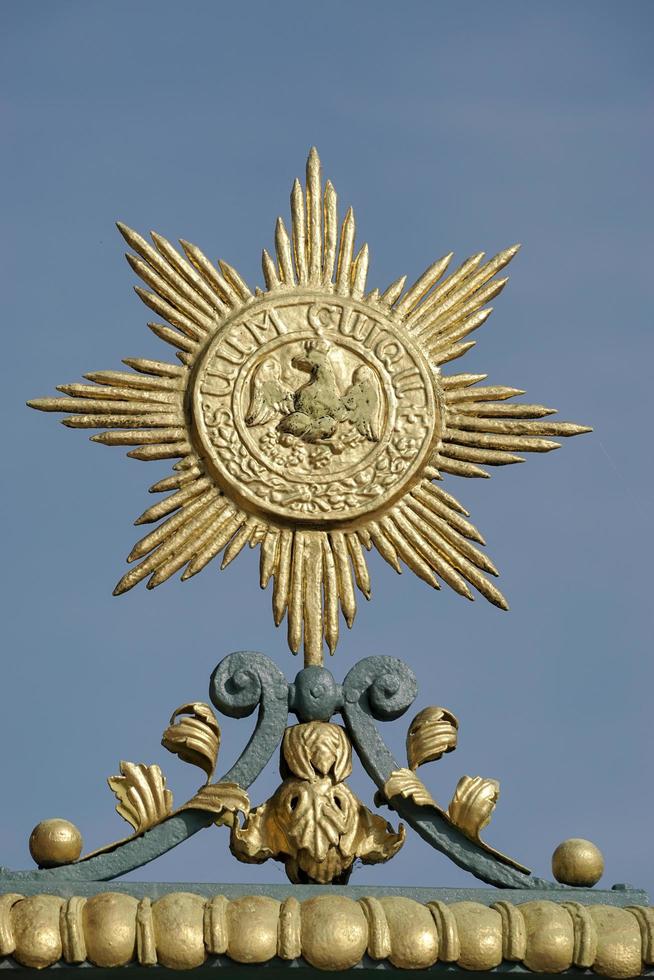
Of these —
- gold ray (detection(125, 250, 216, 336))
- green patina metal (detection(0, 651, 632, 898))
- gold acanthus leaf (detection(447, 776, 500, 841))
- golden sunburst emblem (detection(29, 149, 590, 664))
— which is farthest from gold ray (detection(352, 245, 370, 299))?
gold acanthus leaf (detection(447, 776, 500, 841))

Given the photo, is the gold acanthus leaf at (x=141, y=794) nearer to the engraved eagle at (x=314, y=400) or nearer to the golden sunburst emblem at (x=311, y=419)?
the golden sunburst emblem at (x=311, y=419)

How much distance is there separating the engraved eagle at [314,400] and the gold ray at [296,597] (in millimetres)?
390

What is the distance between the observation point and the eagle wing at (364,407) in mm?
8711

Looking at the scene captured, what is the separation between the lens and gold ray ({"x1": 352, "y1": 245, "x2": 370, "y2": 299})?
895cm

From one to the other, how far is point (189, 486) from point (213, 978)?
1.62 metres

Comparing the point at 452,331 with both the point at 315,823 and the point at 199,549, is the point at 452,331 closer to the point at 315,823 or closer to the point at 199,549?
the point at 199,549

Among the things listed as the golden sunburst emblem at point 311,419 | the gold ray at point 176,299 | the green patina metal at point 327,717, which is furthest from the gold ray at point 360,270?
the green patina metal at point 327,717

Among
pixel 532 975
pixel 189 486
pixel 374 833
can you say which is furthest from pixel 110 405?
pixel 532 975

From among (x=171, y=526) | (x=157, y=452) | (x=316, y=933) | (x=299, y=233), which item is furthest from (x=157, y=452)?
(x=316, y=933)

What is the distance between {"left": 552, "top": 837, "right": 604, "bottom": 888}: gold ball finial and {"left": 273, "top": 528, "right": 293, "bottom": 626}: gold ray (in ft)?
3.71

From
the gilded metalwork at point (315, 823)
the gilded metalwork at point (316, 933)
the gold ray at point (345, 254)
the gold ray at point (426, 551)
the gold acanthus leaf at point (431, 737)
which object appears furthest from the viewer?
the gold ray at point (345, 254)

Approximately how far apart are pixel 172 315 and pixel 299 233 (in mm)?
550

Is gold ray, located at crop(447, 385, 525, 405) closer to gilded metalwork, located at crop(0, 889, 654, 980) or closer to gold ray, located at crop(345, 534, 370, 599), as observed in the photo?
gold ray, located at crop(345, 534, 370, 599)

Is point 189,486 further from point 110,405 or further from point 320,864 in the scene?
point 320,864
